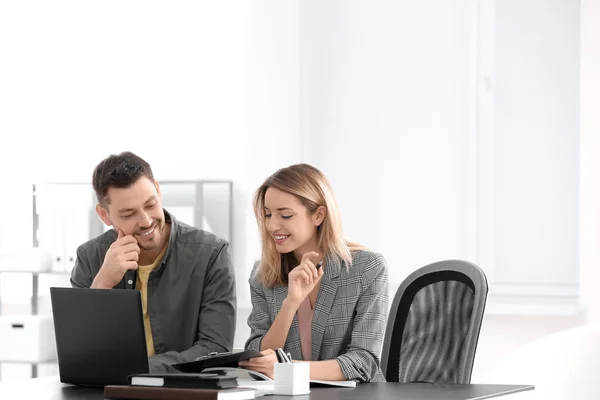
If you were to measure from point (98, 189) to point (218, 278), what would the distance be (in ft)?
1.32

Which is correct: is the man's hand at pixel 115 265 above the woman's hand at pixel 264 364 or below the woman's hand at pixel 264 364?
above

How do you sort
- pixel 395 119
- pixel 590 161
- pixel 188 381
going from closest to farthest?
pixel 188 381 < pixel 590 161 < pixel 395 119

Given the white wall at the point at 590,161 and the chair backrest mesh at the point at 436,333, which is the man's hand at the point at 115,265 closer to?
the chair backrest mesh at the point at 436,333

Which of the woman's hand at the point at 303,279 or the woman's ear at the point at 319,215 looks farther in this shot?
the woman's ear at the point at 319,215

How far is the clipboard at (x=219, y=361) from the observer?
5.89 ft

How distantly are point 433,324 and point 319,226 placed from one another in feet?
1.27

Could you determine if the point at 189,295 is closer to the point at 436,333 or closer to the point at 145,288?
the point at 145,288

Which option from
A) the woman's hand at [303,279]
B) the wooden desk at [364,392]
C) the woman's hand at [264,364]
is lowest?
the wooden desk at [364,392]

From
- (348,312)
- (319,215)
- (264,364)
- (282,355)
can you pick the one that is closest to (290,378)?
(282,355)

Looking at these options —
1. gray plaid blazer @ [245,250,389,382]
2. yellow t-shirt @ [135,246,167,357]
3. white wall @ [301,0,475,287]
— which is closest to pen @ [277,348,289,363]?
gray plaid blazer @ [245,250,389,382]

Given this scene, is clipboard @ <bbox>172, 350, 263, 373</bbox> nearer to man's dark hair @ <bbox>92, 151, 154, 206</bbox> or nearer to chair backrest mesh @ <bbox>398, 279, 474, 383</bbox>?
chair backrest mesh @ <bbox>398, 279, 474, 383</bbox>

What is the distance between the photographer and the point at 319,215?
7.80ft

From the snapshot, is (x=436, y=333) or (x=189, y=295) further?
(x=189, y=295)

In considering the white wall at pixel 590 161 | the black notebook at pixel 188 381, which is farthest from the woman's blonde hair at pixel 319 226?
the white wall at pixel 590 161
